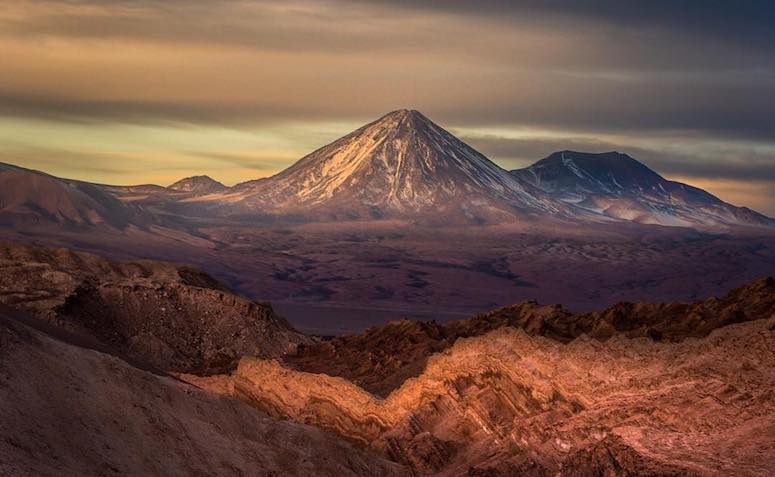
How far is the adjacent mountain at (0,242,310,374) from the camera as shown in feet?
165

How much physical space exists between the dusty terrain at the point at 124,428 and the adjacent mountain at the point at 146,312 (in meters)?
18.4

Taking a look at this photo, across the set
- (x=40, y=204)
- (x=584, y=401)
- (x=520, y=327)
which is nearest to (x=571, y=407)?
(x=584, y=401)

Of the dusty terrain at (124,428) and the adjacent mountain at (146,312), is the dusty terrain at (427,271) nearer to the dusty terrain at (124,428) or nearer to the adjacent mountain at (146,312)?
the adjacent mountain at (146,312)

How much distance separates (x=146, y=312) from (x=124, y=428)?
27.4 m

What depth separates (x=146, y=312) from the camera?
53375 millimetres

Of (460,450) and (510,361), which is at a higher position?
(510,361)

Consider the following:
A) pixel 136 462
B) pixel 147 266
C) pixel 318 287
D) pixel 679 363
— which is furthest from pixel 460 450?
pixel 318 287

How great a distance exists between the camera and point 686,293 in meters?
169

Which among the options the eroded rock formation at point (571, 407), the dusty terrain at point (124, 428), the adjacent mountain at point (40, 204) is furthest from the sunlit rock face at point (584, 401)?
the adjacent mountain at point (40, 204)

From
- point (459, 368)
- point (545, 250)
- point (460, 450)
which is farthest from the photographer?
point (545, 250)

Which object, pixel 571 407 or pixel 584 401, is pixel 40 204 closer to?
pixel 571 407

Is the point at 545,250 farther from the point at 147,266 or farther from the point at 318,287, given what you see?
the point at 147,266

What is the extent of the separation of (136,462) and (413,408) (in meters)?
13.5

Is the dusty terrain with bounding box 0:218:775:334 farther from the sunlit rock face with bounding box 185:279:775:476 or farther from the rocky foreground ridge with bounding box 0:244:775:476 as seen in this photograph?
the sunlit rock face with bounding box 185:279:775:476
